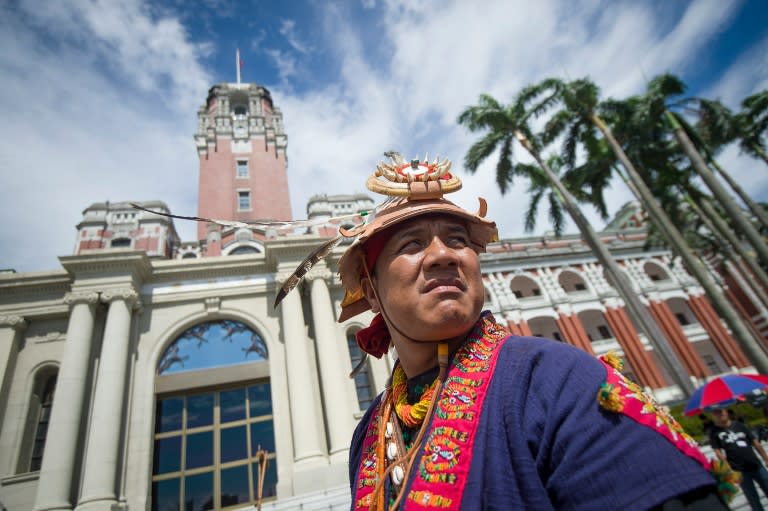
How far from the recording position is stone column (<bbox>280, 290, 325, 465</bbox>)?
961 cm

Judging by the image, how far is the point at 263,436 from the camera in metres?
11.0

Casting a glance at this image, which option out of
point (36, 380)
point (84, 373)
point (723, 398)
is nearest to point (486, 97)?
point (723, 398)

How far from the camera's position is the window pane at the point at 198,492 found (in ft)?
32.6

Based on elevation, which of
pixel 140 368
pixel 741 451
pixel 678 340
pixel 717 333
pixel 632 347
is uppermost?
pixel 140 368

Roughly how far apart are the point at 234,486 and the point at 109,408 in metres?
4.01

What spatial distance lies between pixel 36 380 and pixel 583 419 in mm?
15271

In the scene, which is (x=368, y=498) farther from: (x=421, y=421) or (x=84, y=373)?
(x=84, y=373)

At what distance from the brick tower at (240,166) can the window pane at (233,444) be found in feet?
48.2

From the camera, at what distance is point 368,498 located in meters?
1.63

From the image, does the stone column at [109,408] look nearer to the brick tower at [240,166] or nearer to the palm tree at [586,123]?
the brick tower at [240,166]

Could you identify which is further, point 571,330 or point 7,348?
point 571,330

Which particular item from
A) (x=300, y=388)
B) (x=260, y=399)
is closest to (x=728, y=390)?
(x=300, y=388)

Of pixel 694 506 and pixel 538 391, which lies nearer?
pixel 694 506

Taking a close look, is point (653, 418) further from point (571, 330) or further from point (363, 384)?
point (571, 330)
